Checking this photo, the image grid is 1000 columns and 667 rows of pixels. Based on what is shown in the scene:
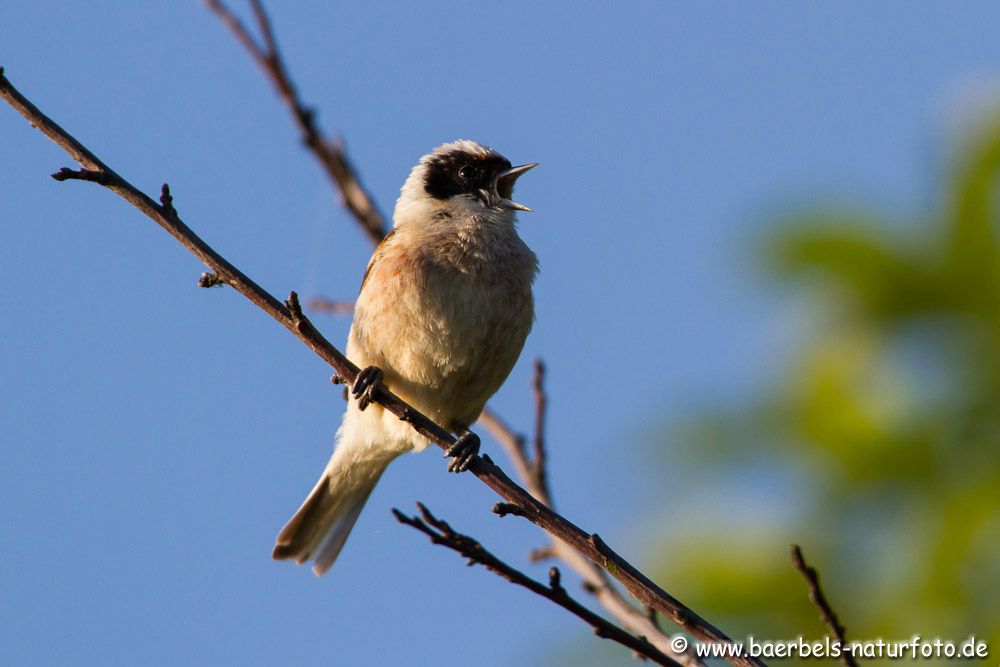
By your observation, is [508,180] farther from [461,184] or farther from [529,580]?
[529,580]

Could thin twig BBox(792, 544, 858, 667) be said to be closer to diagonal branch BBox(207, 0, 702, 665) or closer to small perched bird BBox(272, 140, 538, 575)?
diagonal branch BBox(207, 0, 702, 665)

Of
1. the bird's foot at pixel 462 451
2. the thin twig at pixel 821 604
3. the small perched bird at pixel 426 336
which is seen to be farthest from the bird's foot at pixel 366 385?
the thin twig at pixel 821 604

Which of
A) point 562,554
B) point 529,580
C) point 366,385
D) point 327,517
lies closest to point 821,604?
point 529,580

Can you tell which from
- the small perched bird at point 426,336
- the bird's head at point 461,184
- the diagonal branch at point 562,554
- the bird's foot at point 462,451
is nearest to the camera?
the diagonal branch at point 562,554

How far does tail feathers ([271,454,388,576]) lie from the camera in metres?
6.23

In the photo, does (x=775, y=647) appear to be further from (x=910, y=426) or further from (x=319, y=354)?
(x=319, y=354)

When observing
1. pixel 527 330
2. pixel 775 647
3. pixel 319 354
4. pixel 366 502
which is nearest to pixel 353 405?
pixel 366 502

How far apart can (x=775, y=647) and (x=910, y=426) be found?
1.80 m

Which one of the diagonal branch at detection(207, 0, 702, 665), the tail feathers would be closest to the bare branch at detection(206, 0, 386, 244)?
the diagonal branch at detection(207, 0, 702, 665)

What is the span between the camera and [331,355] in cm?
416

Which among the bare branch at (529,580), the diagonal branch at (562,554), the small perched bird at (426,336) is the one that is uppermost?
the small perched bird at (426,336)

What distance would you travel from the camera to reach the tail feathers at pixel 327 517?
6.23m

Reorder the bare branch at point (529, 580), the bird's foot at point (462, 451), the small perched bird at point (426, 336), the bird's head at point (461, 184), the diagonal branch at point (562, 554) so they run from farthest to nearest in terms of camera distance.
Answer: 1. the bird's head at point (461, 184)
2. the small perched bird at point (426, 336)
3. the bird's foot at point (462, 451)
4. the diagonal branch at point (562, 554)
5. the bare branch at point (529, 580)

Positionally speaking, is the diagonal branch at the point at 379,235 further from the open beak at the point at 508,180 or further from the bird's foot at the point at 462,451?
the open beak at the point at 508,180
